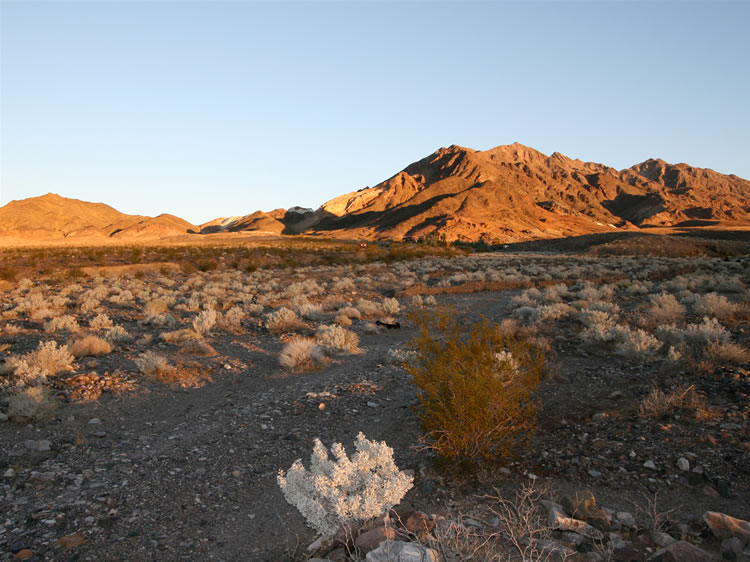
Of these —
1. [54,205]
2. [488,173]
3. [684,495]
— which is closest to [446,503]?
[684,495]

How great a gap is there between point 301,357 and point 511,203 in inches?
4155

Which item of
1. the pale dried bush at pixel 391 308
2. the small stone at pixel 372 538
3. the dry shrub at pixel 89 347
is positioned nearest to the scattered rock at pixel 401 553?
the small stone at pixel 372 538

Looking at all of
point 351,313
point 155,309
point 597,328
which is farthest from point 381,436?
point 155,309

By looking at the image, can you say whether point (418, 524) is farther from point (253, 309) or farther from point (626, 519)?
point (253, 309)

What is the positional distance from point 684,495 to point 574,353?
497 cm

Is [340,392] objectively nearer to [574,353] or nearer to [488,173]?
[574,353]

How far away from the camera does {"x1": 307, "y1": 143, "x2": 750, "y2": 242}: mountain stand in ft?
316

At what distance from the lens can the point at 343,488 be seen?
11.4ft

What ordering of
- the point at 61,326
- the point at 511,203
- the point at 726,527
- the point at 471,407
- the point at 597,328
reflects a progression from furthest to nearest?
the point at 511,203 → the point at 61,326 → the point at 597,328 → the point at 471,407 → the point at 726,527

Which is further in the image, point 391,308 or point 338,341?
point 391,308

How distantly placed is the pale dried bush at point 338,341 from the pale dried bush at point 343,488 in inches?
263

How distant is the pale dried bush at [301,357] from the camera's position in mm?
9115

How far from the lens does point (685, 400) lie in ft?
18.7

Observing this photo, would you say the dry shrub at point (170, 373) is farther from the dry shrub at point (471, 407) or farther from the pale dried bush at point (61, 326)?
the dry shrub at point (471, 407)
